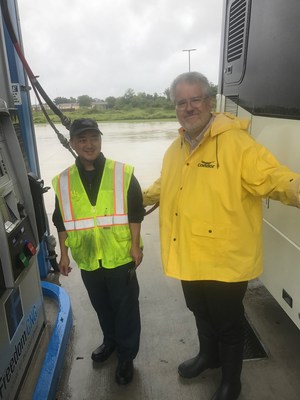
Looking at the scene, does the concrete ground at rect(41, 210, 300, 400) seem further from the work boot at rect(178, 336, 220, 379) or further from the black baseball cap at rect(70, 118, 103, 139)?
the black baseball cap at rect(70, 118, 103, 139)

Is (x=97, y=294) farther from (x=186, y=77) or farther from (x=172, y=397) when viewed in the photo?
(x=186, y=77)

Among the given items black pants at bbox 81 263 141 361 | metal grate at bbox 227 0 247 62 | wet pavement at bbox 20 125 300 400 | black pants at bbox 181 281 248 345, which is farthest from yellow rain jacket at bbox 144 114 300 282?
metal grate at bbox 227 0 247 62

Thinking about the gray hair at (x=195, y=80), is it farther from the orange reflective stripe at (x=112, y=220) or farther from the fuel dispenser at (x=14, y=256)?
the fuel dispenser at (x=14, y=256)

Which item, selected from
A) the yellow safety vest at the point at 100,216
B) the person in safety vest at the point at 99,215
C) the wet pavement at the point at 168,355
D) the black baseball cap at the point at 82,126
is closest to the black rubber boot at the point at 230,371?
the wet pavement at the point at 168,355

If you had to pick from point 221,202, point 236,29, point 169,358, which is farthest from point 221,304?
point 236,29

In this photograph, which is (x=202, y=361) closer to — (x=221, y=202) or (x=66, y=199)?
(x=221, y=202)

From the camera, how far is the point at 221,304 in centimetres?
176

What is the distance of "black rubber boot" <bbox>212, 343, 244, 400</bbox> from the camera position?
188cm

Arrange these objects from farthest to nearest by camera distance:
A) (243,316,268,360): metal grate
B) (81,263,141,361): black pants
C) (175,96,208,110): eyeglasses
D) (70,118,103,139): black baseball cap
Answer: (243,316,268,360): metal grate, (81,263,141,361): black pants, (70,118,103,139): black baseball cap, (175,96,208,110): eyeglasses

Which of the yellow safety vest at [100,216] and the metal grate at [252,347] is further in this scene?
the metal grate at [252,347]

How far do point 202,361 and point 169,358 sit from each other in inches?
10.9

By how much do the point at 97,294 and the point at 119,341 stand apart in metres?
0.33

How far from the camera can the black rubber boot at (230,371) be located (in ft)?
6.17

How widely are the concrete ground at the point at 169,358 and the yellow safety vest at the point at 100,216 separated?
0.81 meters
